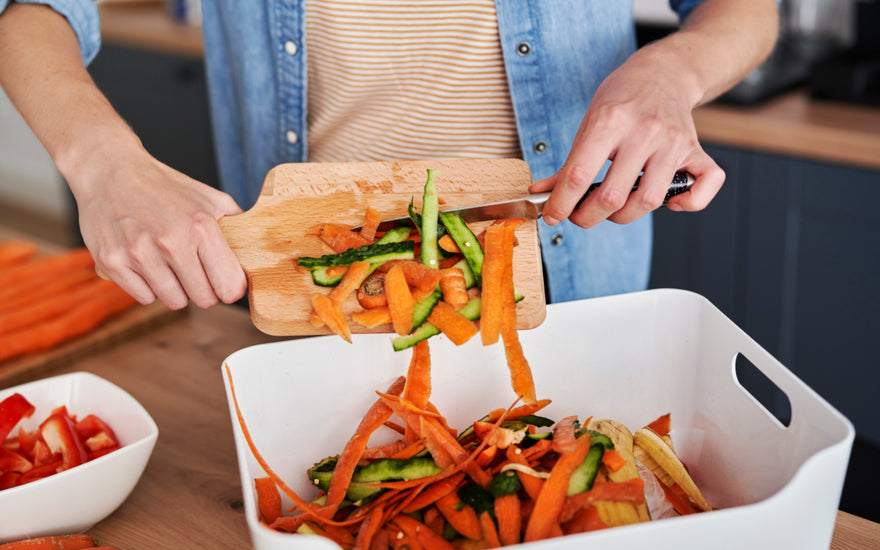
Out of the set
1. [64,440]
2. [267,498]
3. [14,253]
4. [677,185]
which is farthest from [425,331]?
[14,253]

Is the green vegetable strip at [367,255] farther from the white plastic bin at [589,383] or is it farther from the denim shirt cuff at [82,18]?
the denim shirt cuff at [82,18]

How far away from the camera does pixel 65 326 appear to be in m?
1.33

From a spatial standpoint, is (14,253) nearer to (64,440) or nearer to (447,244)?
(64,440)

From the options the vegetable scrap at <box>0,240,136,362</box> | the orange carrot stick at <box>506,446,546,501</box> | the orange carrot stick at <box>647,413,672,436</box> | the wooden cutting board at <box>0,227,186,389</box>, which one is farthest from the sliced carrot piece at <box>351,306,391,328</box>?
the vegetable scrap at <box>0,240,136,362</box>

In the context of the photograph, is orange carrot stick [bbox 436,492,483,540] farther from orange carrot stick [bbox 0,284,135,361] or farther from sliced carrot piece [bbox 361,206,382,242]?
orange carrot stick [bbox 0,284,135,361]

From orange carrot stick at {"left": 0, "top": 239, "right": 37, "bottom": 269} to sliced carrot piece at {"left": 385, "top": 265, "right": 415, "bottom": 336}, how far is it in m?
1.01

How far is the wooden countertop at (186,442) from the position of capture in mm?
883

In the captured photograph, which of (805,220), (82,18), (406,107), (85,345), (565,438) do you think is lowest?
(805,220)

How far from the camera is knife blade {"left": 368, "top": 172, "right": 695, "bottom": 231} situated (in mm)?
950

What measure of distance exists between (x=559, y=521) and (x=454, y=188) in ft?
1.54

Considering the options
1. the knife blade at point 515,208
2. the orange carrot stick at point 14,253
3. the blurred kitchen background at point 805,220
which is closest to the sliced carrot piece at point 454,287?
the knife blade at point 515,208

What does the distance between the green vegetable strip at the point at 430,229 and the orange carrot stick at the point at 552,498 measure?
280mm

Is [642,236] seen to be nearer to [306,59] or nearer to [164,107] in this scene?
[306,59]

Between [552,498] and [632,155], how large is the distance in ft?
1.29
